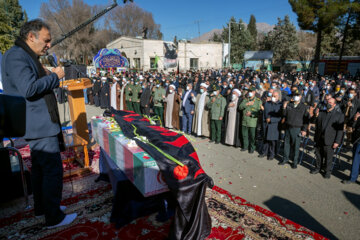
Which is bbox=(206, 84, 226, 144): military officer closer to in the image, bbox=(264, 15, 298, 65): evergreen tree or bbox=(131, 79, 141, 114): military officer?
bbox=(131, 79, 141, 114): military officer

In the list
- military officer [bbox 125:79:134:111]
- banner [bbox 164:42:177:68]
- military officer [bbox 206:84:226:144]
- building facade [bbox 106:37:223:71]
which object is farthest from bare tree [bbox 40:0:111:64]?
military officer [bbox 206:84:226:144]

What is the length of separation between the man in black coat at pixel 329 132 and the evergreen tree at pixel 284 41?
4297 cm

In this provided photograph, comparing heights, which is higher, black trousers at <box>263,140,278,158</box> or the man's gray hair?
the man's gray hair

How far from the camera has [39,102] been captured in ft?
9.29

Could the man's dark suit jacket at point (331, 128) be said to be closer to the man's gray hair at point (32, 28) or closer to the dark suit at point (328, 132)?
the dark suit at point (328, 132)

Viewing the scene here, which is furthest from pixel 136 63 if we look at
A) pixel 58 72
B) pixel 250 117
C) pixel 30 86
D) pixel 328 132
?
pixel 30 86

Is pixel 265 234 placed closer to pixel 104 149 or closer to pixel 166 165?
pixel 166 165

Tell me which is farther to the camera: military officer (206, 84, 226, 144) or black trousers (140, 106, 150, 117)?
black trousers (140, 106, 150, 117)

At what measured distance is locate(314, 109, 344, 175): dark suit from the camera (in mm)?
5074

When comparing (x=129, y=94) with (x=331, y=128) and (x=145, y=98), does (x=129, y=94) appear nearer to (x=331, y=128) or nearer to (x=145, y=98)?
(x=145, y=98)

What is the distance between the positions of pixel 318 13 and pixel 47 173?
105ft

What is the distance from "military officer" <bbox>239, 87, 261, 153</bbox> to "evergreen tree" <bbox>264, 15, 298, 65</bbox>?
41.9 metres

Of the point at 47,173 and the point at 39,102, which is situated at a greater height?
the point at 39,102

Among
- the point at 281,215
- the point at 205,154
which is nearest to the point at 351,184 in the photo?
the point at 281,215
